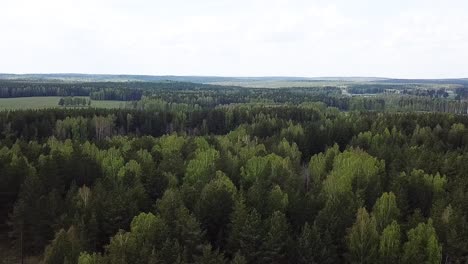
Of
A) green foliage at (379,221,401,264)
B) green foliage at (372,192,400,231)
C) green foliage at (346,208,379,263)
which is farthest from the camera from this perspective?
green foliage at (372,192,400,231)

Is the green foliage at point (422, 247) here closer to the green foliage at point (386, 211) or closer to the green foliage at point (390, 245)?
the green foliage at point (390, 245)

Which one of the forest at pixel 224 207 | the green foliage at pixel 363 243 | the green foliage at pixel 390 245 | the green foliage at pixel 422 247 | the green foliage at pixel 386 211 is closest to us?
the green foliage at pixel 422 247

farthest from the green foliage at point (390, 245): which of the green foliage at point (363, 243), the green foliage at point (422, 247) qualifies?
the green foliage at point (422, 247)

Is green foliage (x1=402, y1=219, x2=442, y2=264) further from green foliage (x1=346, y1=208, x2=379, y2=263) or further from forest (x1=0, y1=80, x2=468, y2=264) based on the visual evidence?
green foliage (x1=346, y1=208, x2=379, y2=263)

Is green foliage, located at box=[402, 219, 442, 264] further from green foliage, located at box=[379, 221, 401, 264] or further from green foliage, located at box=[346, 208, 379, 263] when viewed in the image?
green foliage, located at box=[346, 208, 379, 263]

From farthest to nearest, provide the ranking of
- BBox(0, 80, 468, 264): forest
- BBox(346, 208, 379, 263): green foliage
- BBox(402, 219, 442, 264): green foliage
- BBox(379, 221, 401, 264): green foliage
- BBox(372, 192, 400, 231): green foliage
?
BBox(372, 192, 400, 231): green foliage → BBox(346, 208, 379, 263): green foliage → BBox(0, 80, 468, 264): forest → BBox(379, 221, 401, 264): green foliage → BBox(402, 219, 442, 264): green foliage

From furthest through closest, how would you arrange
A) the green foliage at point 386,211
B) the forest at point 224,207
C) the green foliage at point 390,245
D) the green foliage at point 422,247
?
the green foliage at point 386,211 < the forest at point 224,207 < the green foliage at point 390,245 < the green foliage at point 422,247

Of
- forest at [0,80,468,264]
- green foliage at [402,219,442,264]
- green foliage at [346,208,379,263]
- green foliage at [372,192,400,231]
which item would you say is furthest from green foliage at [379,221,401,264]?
green foliage at [372,192,400,231]

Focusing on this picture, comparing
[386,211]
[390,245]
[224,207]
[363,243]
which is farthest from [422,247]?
[224,207]

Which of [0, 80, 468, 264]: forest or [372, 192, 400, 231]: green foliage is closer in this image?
[0, 80, 468, 264]: forest

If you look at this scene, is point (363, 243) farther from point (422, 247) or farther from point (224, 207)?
point (224, 207)

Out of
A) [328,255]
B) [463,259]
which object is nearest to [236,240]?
[328,255]
